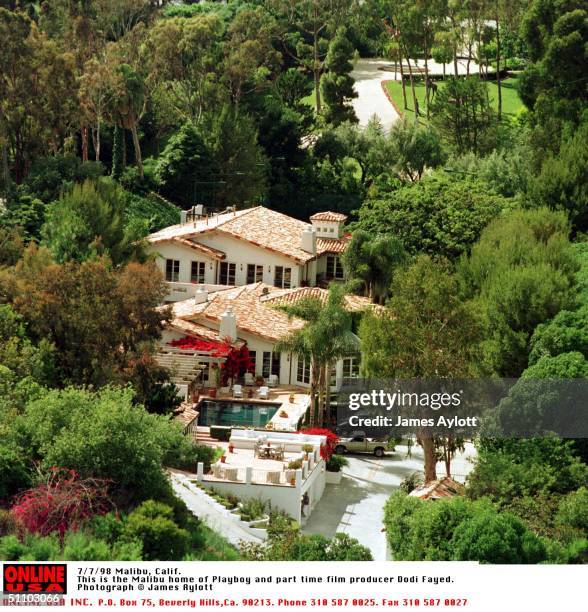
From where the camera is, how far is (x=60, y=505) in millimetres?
38625

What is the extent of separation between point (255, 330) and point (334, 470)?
9706mm

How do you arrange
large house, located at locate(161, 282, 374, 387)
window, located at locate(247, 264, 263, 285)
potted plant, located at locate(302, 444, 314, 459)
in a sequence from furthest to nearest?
window, located at locate(247, 264, 263, 285) → large house, located at locate(161, 282, 374, 387) → potted plant, located at locate(302, 444, 314, 459)

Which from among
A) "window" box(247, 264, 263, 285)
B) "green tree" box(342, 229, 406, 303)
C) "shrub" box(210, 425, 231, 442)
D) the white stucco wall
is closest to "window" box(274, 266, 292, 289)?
the white stucco wall

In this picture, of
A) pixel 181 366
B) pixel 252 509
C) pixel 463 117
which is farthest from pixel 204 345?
pixel 463 117

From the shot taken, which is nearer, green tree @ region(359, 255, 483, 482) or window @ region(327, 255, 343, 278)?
green tree @ region(359, 255, 483, 482)

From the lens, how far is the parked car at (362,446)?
54.6m

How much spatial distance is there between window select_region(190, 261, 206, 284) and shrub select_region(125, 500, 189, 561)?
32.1 metres

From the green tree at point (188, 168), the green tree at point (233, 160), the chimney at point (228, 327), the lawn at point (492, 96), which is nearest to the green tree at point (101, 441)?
the chimney at point (228, 327)

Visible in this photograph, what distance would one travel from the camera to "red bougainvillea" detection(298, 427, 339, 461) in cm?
5138

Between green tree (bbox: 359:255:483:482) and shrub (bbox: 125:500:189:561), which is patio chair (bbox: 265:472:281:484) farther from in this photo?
shrub (bbox: 125:500:189:561)

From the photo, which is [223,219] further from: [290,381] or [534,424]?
[534,424]

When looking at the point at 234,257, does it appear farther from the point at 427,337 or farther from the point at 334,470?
the point at 427,337

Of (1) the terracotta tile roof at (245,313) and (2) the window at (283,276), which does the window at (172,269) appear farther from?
(1) the terracotta tile roof at (245,313)

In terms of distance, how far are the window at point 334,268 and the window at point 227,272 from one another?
503 centimetres
